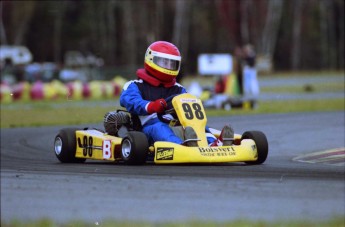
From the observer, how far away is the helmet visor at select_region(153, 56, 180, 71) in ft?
35.4

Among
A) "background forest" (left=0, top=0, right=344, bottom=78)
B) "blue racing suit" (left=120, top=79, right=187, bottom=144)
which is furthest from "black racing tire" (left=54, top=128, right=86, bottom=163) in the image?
"background forest" (left=0, top=0, right=344, bottom=78)

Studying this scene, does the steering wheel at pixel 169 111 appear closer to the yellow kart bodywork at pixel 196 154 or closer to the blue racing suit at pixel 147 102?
the blue racing suit at pixel 147 102

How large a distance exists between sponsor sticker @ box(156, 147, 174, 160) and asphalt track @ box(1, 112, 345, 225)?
4.2 inches

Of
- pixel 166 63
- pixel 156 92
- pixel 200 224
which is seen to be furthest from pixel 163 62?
pixel 200 224

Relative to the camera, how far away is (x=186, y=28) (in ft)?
191

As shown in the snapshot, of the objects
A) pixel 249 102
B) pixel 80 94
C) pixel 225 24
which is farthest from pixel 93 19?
pixel 249 102

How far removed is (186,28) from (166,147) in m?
48.6

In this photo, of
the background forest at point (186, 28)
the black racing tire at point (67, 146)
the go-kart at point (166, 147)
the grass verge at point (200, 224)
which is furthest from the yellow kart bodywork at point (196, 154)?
the background forest at point (186, 28)

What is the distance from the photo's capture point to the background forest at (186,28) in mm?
55469

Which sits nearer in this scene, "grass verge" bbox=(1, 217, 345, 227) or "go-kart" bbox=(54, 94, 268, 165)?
"grass verge" bbox=(1, 217, 345, 227)

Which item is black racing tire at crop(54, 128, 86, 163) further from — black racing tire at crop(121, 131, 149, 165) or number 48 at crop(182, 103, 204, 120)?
number 48 at crop(182, 103, 204, 120)

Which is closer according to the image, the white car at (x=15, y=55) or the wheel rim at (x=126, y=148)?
the wheel rim at (x=126, y=148)

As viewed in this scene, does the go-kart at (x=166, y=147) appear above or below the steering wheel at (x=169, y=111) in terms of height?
below

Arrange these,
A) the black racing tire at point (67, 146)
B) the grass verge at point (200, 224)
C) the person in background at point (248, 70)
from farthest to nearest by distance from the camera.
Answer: the person in background at point (248, 70) → the black racing tire at point (67, 146) → the grass verge at point (200, 224)
